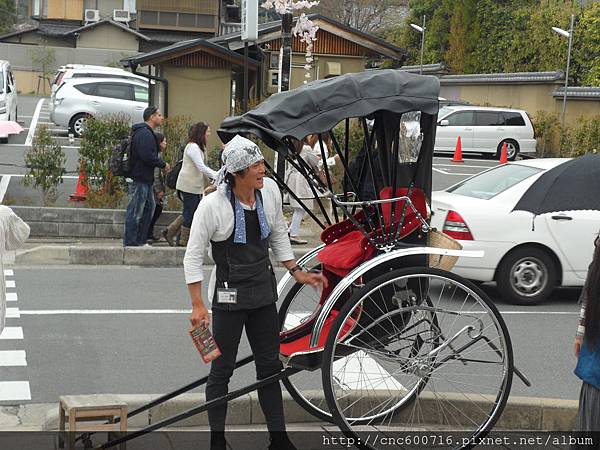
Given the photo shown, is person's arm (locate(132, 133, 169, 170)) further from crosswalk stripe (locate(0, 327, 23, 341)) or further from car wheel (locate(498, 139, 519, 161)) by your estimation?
car wheel (locate(498, 139, 519, 161))

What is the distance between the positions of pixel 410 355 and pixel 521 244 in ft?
16.4

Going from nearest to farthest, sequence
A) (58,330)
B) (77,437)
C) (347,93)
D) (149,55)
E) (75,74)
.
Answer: (77,437) → (347,93) → (58,330) → (149,55) → (75,74)

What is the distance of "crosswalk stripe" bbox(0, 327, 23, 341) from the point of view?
8.30 metres

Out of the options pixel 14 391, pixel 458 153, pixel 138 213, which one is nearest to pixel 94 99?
pixel 458 153

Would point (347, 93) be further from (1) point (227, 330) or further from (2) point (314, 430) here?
(2) point (314, 430)

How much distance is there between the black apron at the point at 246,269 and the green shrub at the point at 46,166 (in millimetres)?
9970

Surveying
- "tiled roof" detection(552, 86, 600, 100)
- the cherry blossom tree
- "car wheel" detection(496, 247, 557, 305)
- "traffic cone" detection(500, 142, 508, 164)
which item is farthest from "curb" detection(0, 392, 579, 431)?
"tiled roof" detection(552, 86, 600, 100)

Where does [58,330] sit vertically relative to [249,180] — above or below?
below

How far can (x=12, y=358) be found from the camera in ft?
25.4

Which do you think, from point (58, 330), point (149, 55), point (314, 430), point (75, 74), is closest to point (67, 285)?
point (58, 330)

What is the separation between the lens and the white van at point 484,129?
30.7 m

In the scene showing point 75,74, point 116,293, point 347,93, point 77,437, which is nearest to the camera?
point 77,437

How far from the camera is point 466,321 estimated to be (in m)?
6.16

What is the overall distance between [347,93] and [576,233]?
566 cm
